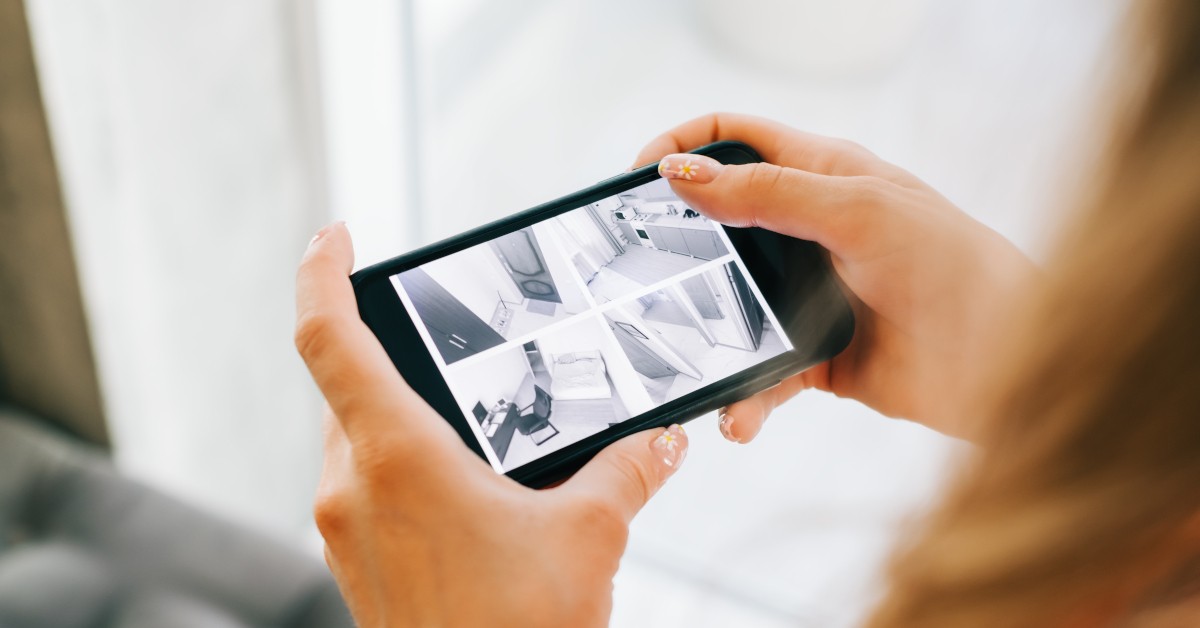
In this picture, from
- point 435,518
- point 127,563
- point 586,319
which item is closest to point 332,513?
point 435,518

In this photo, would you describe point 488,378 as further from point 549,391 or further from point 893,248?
point 893,248

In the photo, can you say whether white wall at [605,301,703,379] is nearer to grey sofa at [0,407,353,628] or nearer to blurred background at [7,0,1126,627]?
blurred background at [7,0,1126,627]

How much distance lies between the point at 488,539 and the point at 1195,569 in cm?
28

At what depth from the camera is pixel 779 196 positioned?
519 mm

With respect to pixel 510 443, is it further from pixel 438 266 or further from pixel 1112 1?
pixel 1112 1

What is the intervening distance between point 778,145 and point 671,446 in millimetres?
258

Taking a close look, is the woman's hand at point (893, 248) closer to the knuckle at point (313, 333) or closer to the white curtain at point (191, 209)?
the knuckle at point (313, 333)

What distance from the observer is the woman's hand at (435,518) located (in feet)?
1.27

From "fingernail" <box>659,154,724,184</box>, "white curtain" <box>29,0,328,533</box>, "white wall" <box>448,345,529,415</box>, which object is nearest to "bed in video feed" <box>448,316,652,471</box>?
"white wall" <box>448,345,529,415</box>

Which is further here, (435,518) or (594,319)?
(594,319)

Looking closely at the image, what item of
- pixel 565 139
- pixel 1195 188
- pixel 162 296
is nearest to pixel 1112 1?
pixel 1195 188

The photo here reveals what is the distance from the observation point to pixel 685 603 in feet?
3.60

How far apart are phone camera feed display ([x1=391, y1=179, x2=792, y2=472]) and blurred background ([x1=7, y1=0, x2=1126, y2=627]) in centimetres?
12

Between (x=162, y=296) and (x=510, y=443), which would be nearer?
(x=510, y=443)
